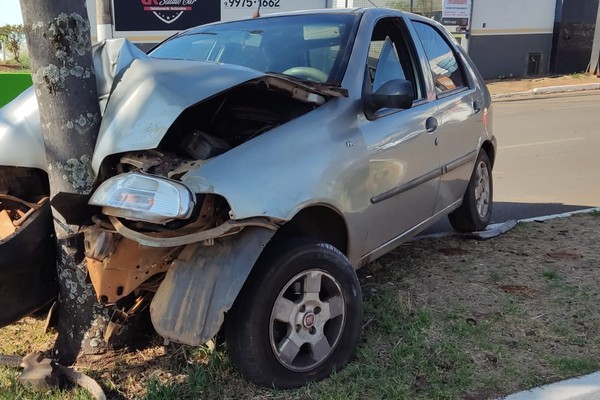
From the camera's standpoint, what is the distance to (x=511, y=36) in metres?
22.0

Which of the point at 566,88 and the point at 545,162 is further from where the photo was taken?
the point at 566,88

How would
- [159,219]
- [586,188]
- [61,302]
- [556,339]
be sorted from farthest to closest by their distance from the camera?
1. [586,188]
2. [556,339]
3. [61,302]
4. [159,219]

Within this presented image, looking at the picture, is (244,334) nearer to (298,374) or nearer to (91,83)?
(298,374)

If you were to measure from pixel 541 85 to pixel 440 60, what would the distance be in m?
17.1

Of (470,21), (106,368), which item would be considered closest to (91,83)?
(106,368)

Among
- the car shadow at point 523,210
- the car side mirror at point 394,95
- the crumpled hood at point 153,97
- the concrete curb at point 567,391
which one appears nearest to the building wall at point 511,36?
the car shadow at point 523,210

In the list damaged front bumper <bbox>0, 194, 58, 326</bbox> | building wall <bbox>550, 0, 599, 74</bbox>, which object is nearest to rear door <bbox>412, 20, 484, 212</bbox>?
damaged front bumper <bbox>0, 194, 58, 326</bbox>

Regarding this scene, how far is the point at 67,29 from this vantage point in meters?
3.02

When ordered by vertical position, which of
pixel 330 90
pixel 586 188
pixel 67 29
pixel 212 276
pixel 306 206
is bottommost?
pixel 586 188

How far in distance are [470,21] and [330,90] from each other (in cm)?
1900

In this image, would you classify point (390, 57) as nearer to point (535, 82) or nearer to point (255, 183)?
point (255, 183)

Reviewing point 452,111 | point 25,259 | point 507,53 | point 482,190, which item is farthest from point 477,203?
point 507,53

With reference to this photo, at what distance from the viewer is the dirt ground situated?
19.6 metres

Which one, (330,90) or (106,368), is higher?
(330,90)
